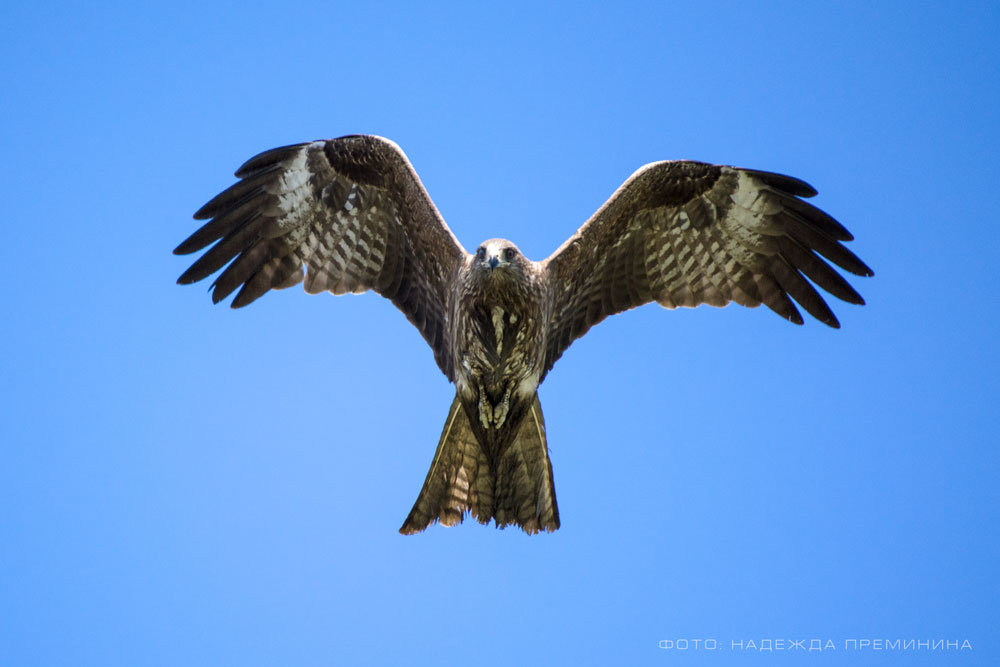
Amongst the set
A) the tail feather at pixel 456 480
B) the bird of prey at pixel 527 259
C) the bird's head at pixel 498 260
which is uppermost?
the bird of prey at pixel 527 259

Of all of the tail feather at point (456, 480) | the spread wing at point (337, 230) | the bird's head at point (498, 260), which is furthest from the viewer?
the spread wing at point (337, 230)

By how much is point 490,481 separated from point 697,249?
92.9 inches

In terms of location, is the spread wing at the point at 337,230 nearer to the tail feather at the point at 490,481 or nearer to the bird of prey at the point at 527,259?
the bird of prey at the point at 527,259

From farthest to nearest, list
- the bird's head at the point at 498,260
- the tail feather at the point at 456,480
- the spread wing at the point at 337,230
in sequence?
the spread wing at the point at 337,230, the tail feather at the point at 456,480, the bird's head at the point at 498,260

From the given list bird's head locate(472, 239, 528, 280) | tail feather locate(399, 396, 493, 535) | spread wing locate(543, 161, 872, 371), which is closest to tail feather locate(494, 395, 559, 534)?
tail feather locate(399, 396, 493, 535)

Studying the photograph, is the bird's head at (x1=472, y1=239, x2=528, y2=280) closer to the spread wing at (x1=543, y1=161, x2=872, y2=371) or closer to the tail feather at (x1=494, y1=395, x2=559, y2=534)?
the spread wing at (x1=543, y1=161, x2=872, y2=371)

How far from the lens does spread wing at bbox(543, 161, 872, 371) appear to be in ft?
20.6

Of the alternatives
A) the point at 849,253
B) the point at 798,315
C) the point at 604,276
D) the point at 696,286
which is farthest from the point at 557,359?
the point at 849,253

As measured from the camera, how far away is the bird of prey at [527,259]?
588 cm

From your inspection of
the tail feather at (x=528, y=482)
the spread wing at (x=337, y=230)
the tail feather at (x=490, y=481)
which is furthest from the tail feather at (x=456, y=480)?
the spread wing at (x=337, y=230)

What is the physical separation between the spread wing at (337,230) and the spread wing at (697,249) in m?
0.99

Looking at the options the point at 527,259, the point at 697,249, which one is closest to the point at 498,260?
the point at 527,259

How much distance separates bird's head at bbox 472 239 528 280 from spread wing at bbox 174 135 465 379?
2.26 ft

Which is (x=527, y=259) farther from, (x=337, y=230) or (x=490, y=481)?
(x=337, y=230)
